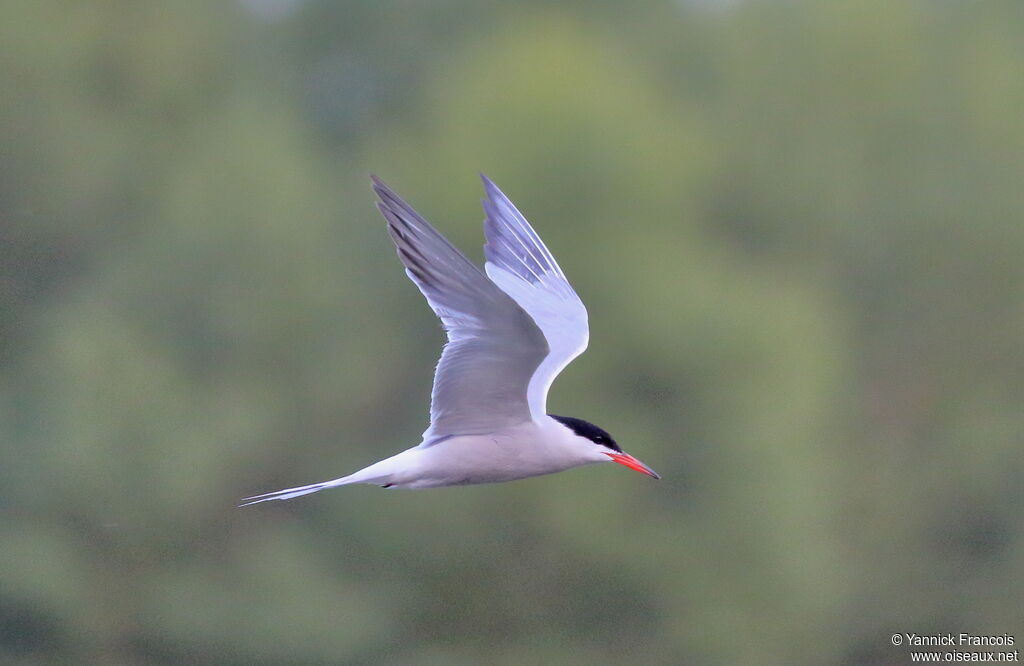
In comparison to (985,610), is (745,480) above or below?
above

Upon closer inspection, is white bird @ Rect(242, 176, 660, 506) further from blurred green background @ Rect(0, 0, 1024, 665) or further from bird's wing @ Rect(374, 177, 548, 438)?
blurred green background @ Rect(0, 0, 1024, 665)

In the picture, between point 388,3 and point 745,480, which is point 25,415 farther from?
point 388,3

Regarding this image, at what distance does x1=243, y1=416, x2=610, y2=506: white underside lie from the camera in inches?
177

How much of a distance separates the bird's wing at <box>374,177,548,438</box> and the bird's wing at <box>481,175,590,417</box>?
22cm

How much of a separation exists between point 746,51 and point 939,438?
5.51m

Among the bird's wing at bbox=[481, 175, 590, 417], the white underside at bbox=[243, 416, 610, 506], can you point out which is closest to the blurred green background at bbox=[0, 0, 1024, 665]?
the bird's wing at bbox=[481, 175, 590, 417]

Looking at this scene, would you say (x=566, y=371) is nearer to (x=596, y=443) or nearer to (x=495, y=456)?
(x=596, y=443)

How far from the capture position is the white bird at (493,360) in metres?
4.16

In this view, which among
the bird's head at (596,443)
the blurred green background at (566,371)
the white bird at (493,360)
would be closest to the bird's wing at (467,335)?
the white bird at (493,360)

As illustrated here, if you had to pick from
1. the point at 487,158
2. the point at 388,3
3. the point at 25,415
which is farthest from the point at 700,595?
the point at 388,3

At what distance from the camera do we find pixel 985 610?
46.6ft

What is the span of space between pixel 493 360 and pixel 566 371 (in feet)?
25.4

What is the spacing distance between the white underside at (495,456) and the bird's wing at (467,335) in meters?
0.05

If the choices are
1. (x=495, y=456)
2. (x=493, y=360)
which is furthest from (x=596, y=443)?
(x=493, y=360)
